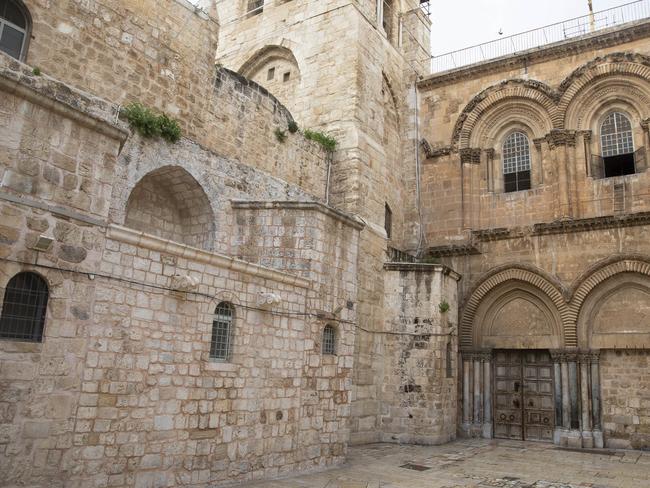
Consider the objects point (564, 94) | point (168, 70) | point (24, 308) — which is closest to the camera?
point (24, 308)

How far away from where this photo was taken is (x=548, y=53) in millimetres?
16125

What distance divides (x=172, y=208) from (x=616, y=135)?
11628 millimetres

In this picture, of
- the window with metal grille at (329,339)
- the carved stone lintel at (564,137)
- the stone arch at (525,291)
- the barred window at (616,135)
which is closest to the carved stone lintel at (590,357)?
the stone arch at (525,291)

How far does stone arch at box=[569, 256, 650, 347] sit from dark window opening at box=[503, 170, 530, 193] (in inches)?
126

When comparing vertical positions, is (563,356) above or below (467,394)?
above

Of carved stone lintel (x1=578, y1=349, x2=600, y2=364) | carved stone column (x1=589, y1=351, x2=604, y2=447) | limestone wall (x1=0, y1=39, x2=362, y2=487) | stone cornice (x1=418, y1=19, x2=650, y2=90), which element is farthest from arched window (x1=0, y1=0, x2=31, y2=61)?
carved stone column (x1=589, y1=351, x2=604, y2=447)

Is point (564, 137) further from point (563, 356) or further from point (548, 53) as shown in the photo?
point (563, 356)

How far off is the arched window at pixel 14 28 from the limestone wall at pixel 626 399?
13901 mm

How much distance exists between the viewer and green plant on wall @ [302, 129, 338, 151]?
1455 centimetres

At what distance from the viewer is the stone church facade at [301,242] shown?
255 inches

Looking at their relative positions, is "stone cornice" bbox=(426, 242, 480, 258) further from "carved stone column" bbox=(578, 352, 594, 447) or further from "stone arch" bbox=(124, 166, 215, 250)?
"stone arch" bbox=(124, 166, 215, 250)

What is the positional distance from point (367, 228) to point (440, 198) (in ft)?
11.8

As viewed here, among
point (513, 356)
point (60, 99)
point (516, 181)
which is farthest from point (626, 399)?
point (60, 99)

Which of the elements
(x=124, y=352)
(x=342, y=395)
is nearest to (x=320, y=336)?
(x=342, y=395)
